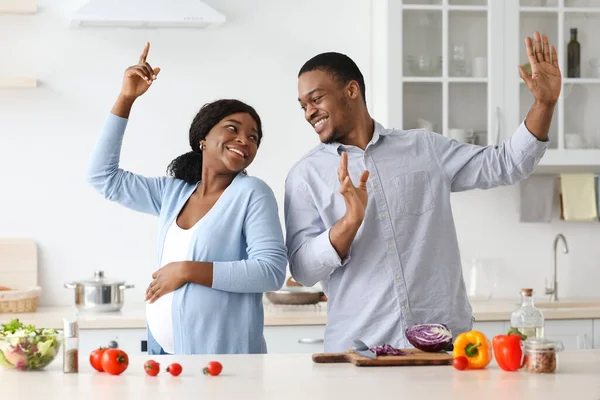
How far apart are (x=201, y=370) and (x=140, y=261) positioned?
2.12 meters

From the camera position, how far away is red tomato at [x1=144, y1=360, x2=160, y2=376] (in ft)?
6.81

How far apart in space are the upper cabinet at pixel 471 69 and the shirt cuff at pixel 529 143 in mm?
1429

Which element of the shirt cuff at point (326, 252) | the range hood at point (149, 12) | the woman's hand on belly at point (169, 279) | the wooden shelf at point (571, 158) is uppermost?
the range hood at point (149, 12)

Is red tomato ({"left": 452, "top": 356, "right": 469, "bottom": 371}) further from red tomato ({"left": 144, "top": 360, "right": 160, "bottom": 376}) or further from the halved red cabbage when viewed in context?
red tomato ({"left": 144, "top": 360, "right": 160, "bottom": 376})

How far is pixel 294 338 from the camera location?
145 inches

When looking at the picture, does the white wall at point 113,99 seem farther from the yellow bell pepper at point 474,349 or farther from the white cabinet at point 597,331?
the yellow bell pepper at point 474,349

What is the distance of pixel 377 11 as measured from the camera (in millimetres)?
4230

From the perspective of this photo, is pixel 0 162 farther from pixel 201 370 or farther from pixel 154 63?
pixel 201 370

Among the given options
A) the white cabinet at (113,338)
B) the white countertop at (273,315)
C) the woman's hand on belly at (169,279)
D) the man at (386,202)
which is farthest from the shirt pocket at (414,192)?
the white cabinet at (113,338)

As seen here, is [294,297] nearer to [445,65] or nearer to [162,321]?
[445,65]

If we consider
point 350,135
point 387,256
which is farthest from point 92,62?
point 387,256

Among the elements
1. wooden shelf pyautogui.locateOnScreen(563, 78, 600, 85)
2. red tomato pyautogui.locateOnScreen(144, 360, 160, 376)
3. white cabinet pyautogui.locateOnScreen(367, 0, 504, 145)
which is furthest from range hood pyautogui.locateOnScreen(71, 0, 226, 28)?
red tomato pyautogui.locateOnScreen(144, 360, 160, 376)

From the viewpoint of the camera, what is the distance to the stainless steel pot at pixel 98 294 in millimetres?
3811

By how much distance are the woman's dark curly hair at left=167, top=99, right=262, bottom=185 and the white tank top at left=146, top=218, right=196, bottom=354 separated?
0.75 feet
